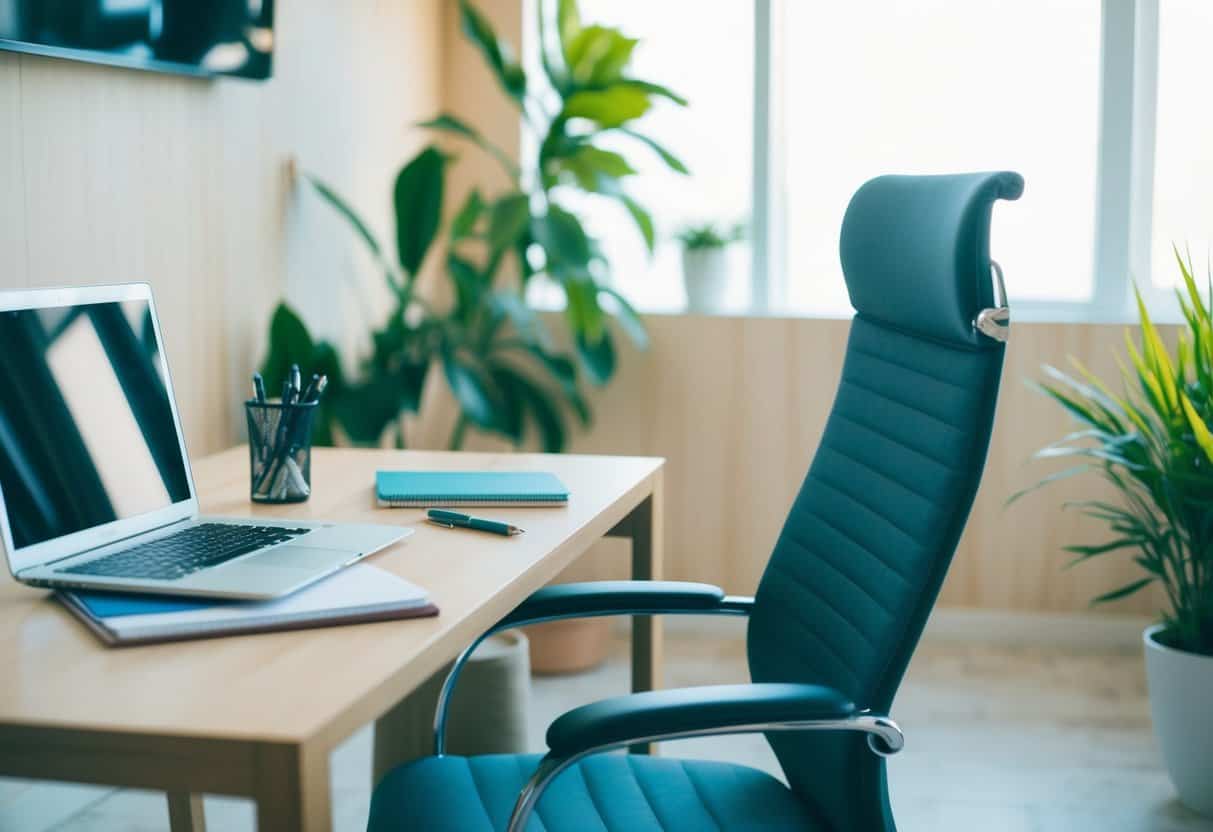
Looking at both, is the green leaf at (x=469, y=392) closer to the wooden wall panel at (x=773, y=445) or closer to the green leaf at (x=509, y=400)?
the green leaf at (x=509, y=400)

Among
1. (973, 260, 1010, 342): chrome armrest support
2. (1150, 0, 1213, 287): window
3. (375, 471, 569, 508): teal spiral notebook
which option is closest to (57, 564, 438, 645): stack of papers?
(375, 471, 569, 508): teal spiral notebook

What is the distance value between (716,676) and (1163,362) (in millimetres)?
1381

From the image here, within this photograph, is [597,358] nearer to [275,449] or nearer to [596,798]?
[275,449]

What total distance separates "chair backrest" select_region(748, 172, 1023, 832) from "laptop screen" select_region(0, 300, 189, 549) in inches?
30.1

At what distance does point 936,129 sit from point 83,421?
2.77m

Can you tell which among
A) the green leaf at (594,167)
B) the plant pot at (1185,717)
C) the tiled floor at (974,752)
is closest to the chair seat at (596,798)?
the tiled floor at (974,752)

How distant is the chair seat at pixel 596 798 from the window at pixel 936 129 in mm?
2316

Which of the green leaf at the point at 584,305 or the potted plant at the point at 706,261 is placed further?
the potted plant at the point at 706,261

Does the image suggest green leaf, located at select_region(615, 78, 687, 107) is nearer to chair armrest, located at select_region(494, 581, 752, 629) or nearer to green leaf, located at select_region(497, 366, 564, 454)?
green leaf, located at select_region(497, 366, 564, 454)

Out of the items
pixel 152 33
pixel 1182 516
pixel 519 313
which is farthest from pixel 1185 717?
pixel 152 33

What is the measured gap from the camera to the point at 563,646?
3.34 meters

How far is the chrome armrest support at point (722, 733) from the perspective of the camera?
3.87ft

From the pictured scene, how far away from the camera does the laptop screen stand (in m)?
1.32

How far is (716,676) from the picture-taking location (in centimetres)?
334
